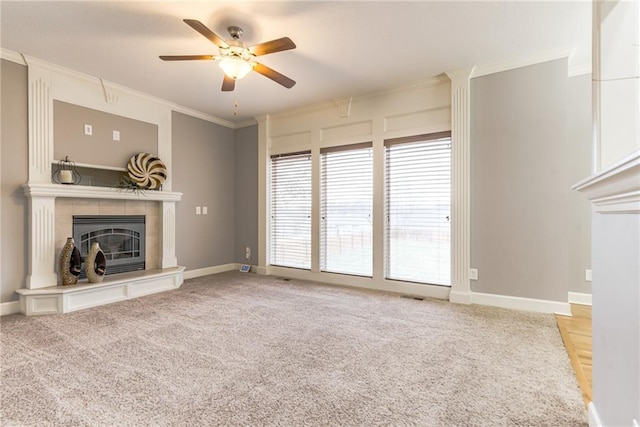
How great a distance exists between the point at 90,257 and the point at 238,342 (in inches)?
91.9

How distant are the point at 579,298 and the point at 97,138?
611 centimetres

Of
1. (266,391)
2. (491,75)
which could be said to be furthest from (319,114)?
(266,391)

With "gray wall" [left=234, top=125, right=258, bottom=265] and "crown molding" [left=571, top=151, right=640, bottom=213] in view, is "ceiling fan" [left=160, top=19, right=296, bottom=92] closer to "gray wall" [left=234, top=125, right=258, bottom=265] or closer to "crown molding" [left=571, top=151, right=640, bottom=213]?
"crown molding" [left=571, top=151, right=640, bottom=213]

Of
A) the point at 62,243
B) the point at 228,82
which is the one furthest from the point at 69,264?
the point at 228,82

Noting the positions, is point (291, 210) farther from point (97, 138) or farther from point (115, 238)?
point (97, 138)

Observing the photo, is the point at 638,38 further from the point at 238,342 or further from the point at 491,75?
the point at 238,342

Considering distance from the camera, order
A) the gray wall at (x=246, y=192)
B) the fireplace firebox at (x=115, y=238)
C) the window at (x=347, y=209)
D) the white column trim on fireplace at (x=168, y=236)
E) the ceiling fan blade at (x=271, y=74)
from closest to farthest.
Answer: the ceiling fan blade at (x=271, y=74)
the fireplace firebox at (x=115, y=238)
the window at (x=347, y=209)
the white column trim on fireplace at (x=168, y=236)
the gray wall at (x=246, y=192)

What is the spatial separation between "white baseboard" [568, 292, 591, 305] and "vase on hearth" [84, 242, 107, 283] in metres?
5.43

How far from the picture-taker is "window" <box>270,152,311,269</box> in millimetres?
4865

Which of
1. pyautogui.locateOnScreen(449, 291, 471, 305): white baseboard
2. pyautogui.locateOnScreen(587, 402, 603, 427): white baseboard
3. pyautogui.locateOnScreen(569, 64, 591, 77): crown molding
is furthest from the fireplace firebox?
pyautogui.locateOnScreen(569, 64, 591, 77): crown molding

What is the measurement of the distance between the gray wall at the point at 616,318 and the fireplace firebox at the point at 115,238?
4.76 metres

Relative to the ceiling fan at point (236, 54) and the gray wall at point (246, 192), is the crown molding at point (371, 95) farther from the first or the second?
the ceiling fan at point (236, 54)

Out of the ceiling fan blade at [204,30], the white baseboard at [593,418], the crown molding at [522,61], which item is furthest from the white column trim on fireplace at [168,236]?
the white baseboard at [593,418]

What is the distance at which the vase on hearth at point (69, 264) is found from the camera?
131 inches
